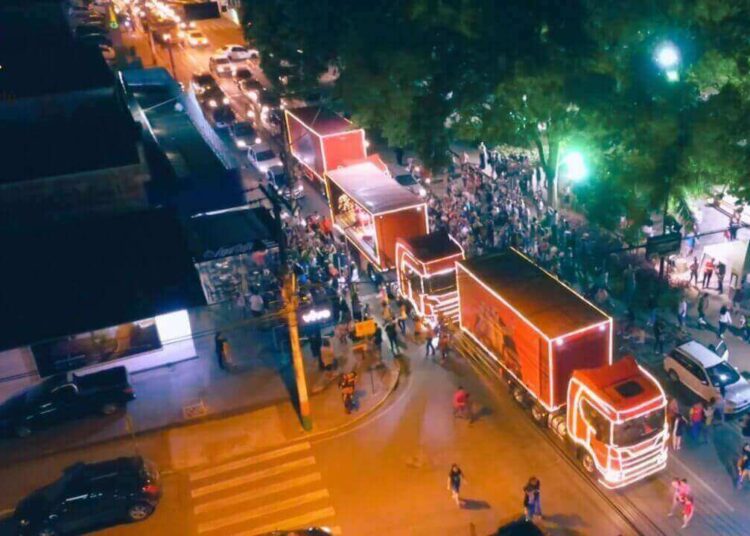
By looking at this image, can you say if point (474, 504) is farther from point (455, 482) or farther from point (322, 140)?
point (322, 140)

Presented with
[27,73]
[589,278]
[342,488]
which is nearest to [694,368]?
[589,278]

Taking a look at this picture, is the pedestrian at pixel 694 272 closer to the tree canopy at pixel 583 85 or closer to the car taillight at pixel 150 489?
the tree canopy at pixel 583 85

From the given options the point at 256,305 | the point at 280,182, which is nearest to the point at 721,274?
the point at 256,305

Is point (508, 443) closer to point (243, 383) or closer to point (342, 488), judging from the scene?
point (342, 488)

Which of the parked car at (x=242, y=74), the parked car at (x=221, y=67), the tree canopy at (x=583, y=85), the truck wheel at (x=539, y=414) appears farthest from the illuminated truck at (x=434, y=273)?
the parked car at (x=221, y=67)

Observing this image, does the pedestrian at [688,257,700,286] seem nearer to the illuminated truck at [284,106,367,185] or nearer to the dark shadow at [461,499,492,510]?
the dark shadow at [461,499,492,510]

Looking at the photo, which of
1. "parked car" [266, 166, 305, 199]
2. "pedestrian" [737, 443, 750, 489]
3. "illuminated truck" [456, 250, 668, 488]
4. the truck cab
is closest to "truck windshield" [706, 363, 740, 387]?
"pedestrian" [737, 443, 750, 489]
